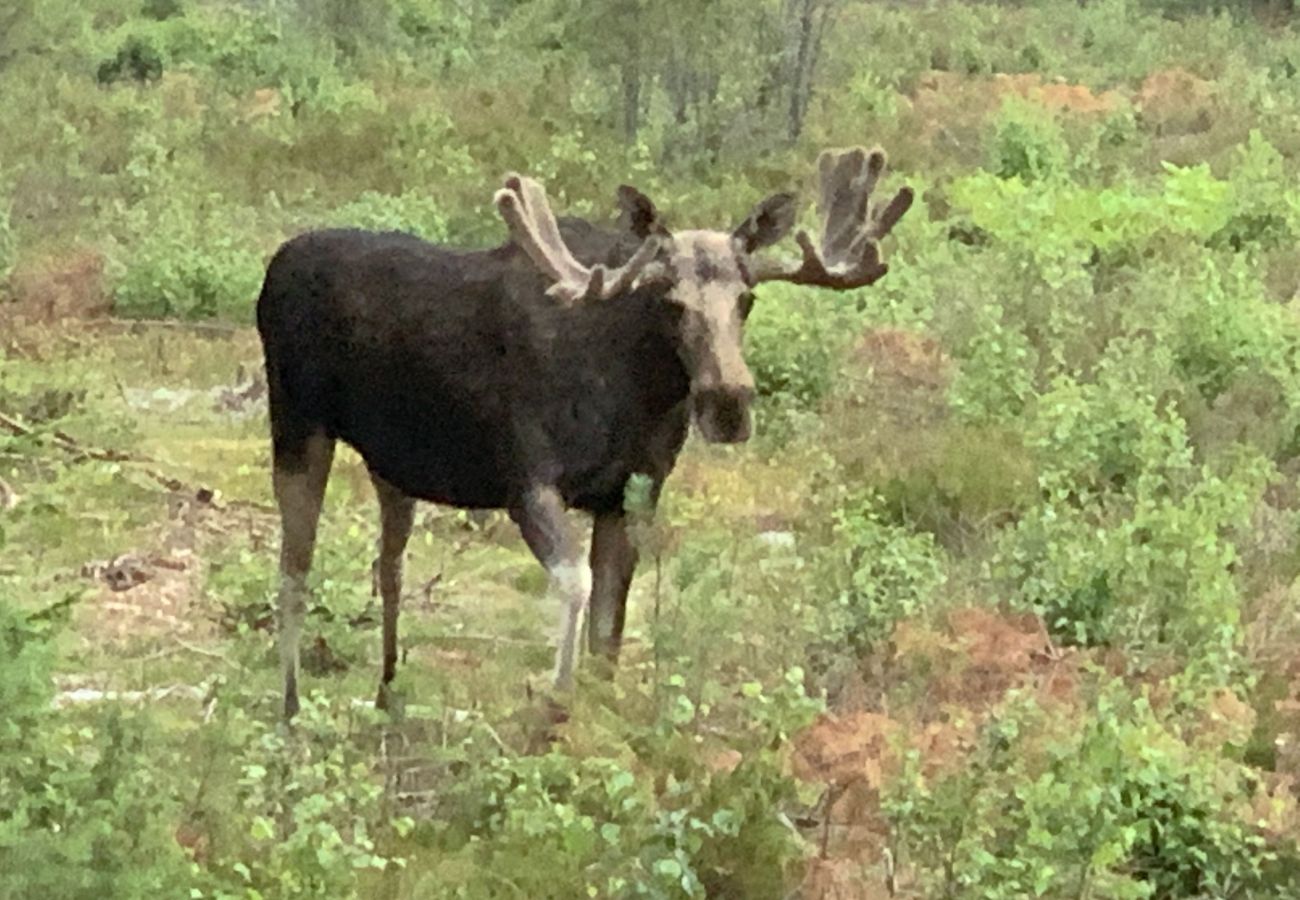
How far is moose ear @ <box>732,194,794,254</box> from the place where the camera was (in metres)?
6.66

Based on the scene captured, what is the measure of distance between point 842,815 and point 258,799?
1.59m

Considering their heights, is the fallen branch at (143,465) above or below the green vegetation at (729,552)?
below

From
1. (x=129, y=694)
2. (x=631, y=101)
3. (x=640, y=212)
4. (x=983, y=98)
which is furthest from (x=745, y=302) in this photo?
(x=983, y=98)

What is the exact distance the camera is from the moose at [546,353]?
6.55 metres

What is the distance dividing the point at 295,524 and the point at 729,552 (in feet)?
5.78

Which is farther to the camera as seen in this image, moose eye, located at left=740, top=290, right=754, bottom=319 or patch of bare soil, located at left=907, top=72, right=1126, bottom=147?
patch of bare soil, located at left=907, top=72, right=1126, bottom=147

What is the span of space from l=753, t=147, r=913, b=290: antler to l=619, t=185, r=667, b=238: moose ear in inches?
18.9

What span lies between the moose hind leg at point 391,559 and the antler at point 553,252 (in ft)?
4.89

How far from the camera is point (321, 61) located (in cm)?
2523

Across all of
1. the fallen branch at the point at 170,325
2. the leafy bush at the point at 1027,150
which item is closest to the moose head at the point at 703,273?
the fallen branch at the point at 170,325

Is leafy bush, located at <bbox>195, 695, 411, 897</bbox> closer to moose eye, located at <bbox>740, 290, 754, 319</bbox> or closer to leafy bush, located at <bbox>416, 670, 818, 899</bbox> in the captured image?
leafy bush, located at <bbox>416, 670, 818, 899</bbox>

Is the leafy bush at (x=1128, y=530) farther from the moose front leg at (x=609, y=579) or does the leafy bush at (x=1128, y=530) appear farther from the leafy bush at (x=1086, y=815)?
the moose front leg at (x=609, y=579)

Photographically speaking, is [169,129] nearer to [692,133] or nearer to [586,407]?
[692,133]

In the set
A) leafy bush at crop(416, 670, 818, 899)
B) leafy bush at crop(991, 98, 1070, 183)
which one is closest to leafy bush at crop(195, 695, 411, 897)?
leafy bush at crop(416, 670, 818, 899)
